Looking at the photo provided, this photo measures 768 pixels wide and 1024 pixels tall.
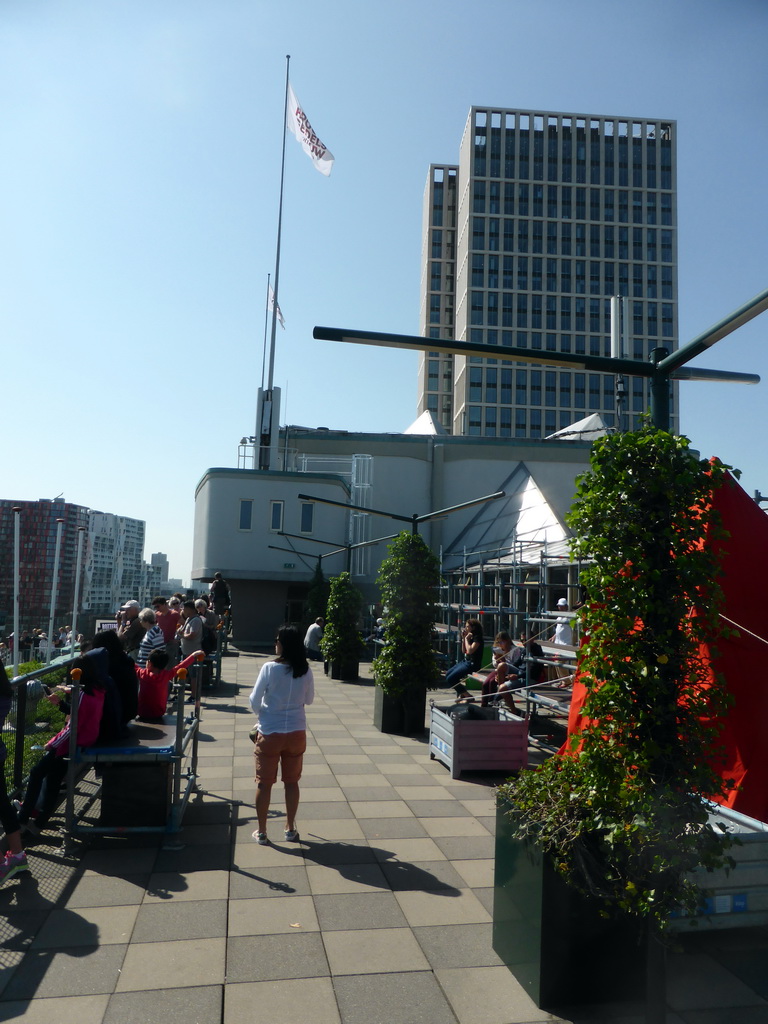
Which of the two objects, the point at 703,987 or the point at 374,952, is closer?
the point at 703,987

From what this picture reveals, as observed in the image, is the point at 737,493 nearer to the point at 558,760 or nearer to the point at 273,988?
the point at 558,760

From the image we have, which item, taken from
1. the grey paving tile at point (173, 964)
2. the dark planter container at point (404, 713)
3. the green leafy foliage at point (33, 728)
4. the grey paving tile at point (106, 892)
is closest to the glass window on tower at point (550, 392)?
the dark planter container at point (404, 713)

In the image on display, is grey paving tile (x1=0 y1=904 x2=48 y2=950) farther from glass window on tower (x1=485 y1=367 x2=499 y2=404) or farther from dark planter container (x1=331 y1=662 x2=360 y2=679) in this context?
glass window on tower (x1=485 y1=367 x2=499 y2=404)

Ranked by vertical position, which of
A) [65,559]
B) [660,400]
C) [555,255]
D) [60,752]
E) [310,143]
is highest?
[555,255]

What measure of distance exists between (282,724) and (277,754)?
252 millimetres

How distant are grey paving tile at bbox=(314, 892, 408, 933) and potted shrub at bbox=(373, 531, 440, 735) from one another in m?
6.52

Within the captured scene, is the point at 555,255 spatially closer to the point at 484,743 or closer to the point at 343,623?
the point at 343,623

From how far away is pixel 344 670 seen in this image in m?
19.1

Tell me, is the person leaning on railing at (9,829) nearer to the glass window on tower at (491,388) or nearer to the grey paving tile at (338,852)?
the grey paving tile at (338,852)

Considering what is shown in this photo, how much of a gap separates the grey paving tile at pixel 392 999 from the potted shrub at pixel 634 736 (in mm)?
507

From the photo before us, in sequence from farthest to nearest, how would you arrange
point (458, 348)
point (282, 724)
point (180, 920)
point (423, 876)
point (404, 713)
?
point (404, 713) → point (282, 724) → point (458, 348) → point (423, 876) → point (180, 920)

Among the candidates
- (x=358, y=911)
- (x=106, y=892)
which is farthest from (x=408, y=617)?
(x=106, y=892)

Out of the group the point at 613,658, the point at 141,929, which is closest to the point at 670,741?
the point at 613,658

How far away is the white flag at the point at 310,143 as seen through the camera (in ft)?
112
